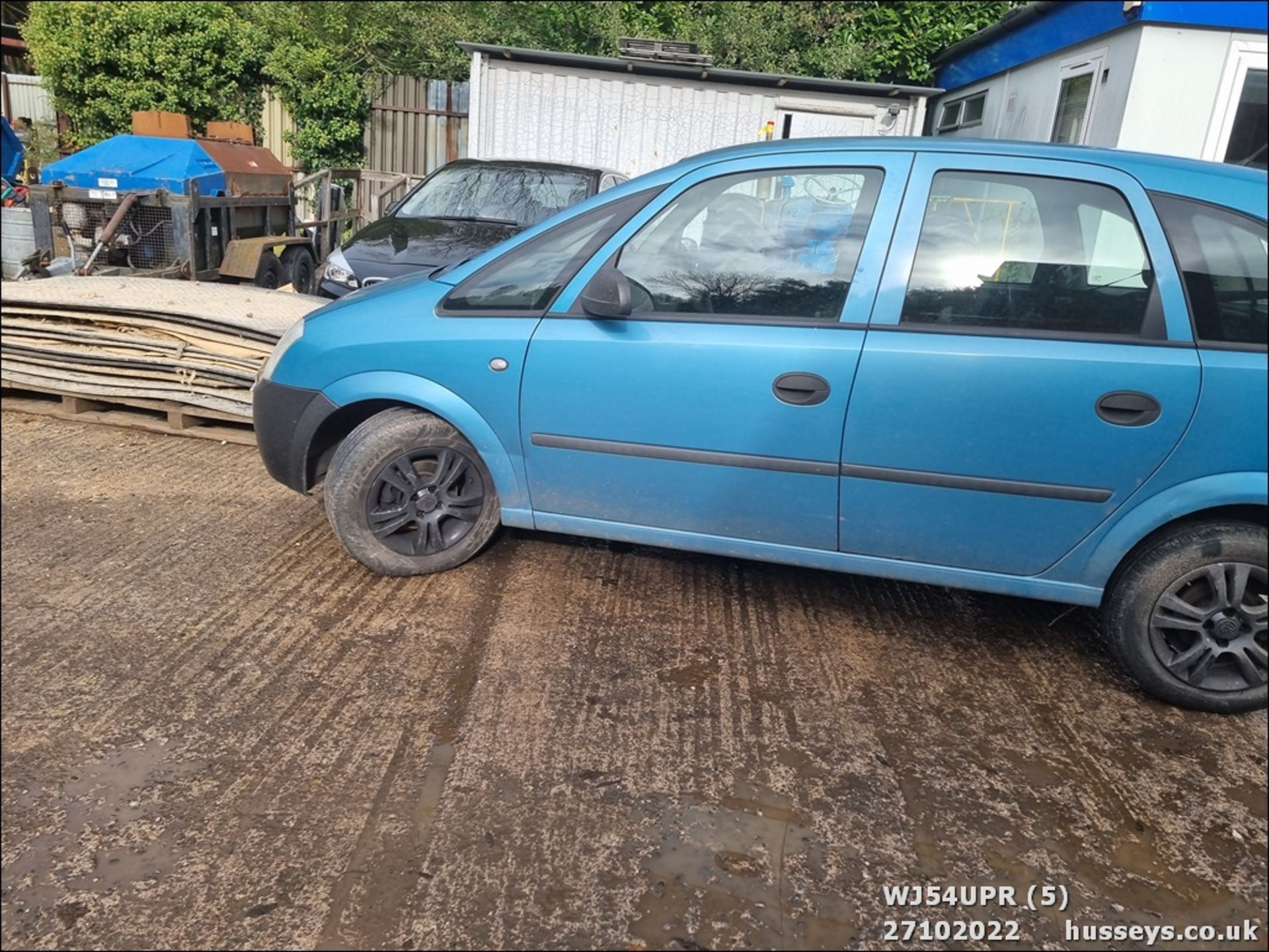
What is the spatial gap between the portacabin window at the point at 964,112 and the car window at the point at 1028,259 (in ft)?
31.2

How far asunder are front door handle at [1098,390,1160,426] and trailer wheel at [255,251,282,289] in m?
6.74

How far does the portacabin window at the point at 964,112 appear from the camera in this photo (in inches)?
463

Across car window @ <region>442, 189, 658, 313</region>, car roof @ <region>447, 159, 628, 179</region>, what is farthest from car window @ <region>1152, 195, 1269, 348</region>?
car roof @ <region>447, 159, 628, 179</region>

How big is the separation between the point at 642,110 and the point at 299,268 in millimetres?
5026

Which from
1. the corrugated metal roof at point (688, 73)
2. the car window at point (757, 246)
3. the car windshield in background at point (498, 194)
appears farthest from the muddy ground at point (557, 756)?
the corrugated metal roof at point (688, 73)

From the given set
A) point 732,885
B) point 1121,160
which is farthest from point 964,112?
Answer: point 732,885

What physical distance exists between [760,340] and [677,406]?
1.21 ft

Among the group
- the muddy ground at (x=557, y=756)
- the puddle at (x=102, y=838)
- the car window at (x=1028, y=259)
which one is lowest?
the puddle at (x=102, y=838)

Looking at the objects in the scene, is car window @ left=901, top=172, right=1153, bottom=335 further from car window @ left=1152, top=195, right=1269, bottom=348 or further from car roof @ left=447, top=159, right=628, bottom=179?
car roof @ left=447, top=159, right=628, bottom=179

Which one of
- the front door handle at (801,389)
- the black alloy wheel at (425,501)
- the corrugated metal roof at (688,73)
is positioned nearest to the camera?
the front door handle at (801,389)

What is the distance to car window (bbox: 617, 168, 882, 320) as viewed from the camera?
3256mm

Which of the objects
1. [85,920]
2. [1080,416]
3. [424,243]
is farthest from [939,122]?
[85,920]

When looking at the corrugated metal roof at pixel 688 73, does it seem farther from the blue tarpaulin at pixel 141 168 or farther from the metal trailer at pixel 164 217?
the blue tarpaulin at pixel 141 168

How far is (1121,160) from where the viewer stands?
3.17 meters
